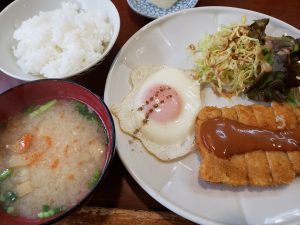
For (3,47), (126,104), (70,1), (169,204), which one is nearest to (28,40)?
(3,47)

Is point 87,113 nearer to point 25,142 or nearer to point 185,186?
point 25,142

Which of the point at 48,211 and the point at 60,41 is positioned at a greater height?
the point at 60,41

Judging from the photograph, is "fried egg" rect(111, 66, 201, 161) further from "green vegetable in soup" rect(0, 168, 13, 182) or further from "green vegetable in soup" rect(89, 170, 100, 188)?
"green vegetable in soup" rect(0, 168, 13, 182)

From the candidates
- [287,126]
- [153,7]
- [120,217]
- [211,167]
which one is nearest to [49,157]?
[120,217]

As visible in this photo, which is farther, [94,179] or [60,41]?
[60,41]

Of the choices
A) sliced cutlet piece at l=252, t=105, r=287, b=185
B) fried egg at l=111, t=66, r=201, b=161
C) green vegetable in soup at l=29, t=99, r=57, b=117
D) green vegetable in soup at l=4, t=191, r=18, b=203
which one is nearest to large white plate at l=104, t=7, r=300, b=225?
fried egg at l=111, t=66, r=201, b=161
